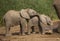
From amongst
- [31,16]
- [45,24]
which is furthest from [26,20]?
[45,24]

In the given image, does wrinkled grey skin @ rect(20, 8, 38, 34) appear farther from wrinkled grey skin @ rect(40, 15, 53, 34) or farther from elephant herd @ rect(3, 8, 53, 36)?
wrinkled grey skin @ rect(40, 15, 53, 34)

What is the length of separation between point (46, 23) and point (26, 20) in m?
0.55

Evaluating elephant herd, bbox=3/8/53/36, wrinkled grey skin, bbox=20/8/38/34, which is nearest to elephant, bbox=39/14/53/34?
elephant herd, bbox=3/8/53/36

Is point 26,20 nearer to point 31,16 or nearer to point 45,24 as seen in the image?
point 31,16

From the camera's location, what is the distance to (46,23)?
6297 mm

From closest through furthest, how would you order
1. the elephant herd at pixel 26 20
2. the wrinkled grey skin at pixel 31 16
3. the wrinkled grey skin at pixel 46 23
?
the elephant herd at pixel 26 20 < the wrinkled grey skin at pixel 31 16 < the wrinkled grey skin at pixel 46 23

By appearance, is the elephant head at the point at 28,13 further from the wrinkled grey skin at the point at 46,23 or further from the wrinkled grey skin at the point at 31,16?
the wrinkled grey skin at the point at 46,23

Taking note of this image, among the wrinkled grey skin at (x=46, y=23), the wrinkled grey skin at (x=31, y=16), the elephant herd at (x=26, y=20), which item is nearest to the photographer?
the elephant herd at (x=26, y=20)

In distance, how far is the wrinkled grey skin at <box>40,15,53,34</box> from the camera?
6188 mm

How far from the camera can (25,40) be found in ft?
16.7

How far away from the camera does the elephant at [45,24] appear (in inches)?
244

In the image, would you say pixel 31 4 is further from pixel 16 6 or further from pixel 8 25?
pixel 8 25

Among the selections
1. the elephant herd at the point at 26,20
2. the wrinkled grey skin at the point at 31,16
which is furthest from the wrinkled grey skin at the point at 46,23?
the wrinkled grey skin at the point at 31,16

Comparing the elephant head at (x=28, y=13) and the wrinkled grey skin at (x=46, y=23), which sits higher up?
the elephant head at (x=28, y=13)
